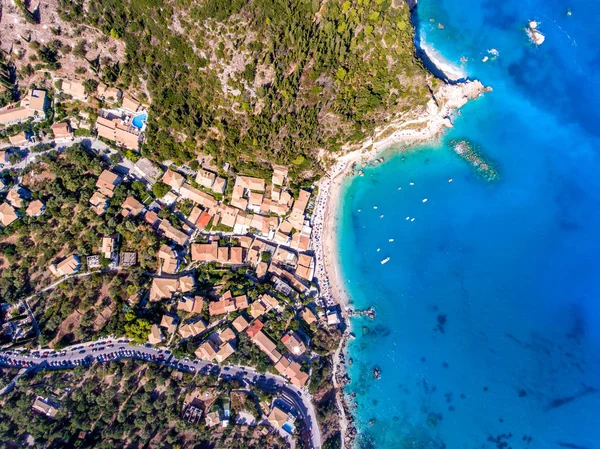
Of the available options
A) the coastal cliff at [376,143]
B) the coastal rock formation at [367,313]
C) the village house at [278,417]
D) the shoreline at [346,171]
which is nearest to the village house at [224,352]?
the village house at [278,417]

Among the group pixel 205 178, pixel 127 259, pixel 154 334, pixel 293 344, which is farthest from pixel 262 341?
pixel 205 178

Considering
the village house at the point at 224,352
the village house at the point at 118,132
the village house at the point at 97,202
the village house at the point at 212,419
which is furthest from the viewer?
the village house at the point at 118,132

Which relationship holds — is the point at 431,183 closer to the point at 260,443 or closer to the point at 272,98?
the point at 272,98

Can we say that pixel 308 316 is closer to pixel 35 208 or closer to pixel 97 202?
pixel 97 202

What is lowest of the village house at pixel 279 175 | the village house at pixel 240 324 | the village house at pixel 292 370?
the village house at pixel 292 370

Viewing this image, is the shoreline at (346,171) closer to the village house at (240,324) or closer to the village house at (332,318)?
the village house at (332,318)

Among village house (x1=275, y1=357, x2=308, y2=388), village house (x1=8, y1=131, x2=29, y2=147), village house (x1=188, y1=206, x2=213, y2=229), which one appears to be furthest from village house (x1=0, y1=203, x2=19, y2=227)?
village house (x1=275, y1=357, x2=308, y2=388)
